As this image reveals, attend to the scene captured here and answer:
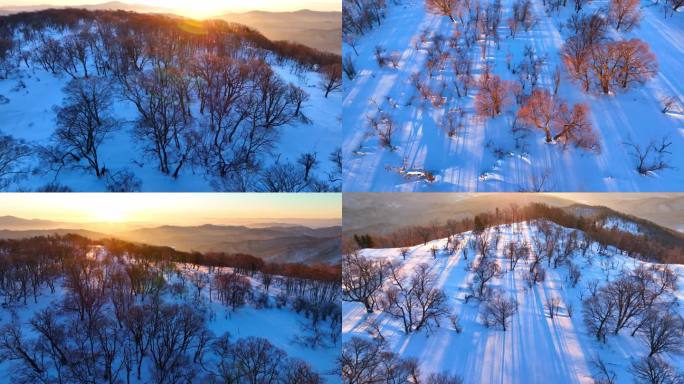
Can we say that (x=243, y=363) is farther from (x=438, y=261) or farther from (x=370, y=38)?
(x=370, y=38)

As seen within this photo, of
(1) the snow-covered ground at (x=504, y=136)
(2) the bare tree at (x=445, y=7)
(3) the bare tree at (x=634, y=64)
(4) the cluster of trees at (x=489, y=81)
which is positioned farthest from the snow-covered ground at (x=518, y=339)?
(2) the bare tree at (x=445, y=7)

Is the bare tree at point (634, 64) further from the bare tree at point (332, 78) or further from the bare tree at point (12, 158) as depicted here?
the bare tree at point (12, 158)

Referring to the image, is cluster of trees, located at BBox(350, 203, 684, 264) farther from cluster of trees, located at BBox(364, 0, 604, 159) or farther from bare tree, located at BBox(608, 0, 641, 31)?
bare tree, located at BBox(608, 0, 641, 31)

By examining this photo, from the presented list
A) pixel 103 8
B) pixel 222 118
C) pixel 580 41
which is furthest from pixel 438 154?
Answer: pixel 103 8

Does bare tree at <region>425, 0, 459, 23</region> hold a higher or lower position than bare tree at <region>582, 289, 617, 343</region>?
higher

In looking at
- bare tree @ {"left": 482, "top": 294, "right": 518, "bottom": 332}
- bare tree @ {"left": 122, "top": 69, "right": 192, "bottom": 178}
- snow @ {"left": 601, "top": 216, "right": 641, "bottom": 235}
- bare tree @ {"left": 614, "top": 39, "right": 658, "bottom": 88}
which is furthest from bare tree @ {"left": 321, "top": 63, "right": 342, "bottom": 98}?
snow @ {"left": 601, "top": 216, "right": 641, "bottom": 235}

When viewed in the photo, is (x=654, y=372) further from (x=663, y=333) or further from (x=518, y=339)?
(x=518, y=339)
